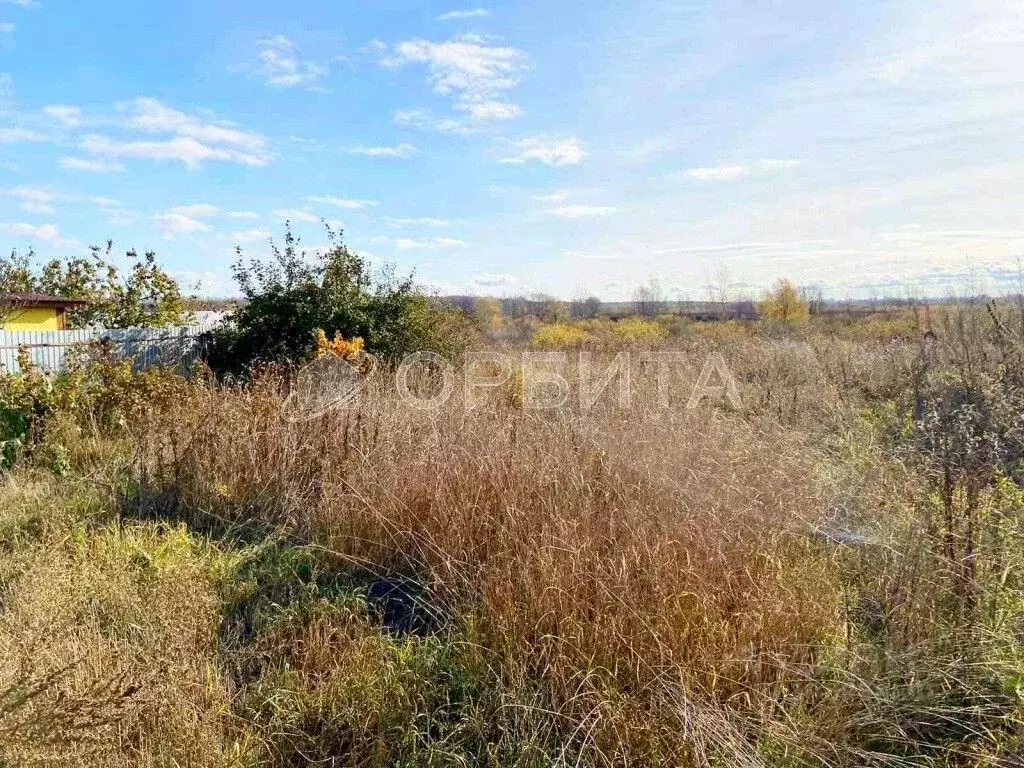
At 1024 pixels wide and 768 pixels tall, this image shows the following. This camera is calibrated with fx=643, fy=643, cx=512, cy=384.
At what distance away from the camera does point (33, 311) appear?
12.2 metres

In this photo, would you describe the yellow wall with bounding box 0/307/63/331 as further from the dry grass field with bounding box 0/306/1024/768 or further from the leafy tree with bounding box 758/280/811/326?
the leafy tree with bounding box 758/280/811/326

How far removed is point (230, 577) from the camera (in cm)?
358

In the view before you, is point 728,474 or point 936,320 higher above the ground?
point 936,320

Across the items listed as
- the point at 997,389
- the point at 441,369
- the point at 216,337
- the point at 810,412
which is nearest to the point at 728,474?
the point at 997,389

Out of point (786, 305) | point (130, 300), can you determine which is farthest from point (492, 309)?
point (130, 300)

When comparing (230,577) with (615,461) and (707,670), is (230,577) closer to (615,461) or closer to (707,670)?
(615,461)

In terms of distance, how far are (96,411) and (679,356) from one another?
329 inches

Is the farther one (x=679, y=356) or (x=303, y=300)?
(x=679, y=356)

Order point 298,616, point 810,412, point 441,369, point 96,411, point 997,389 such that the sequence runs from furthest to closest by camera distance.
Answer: point 441,369
point 810,412
point 96,411
point 997,389
point 298,616

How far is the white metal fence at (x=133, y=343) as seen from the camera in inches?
359
